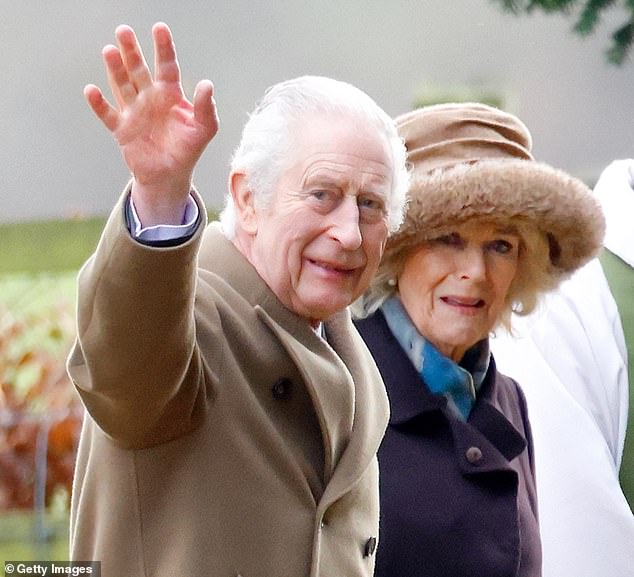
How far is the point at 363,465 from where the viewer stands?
6.67 ft

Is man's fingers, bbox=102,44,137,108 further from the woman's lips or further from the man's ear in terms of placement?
Answer: the woman's lips

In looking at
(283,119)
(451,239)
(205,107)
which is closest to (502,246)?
(451,239)

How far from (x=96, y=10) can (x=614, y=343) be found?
11.7 feet

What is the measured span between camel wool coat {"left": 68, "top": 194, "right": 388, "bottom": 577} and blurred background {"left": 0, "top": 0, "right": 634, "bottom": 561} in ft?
5.73

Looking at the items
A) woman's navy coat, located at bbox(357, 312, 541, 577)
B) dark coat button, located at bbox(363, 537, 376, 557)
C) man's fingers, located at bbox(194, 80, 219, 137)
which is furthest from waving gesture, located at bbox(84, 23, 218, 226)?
woman's navy coat, located at bbox(357, 312, 541, 577)

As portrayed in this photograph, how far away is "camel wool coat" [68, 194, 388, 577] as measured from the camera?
5.41ft

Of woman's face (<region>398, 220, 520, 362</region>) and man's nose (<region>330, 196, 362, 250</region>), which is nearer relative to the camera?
man's nose (<region>330, 196, 362, 250</region>)

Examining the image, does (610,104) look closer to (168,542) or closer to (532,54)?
(532,54)

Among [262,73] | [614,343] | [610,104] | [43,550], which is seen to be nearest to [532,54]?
[610,104]

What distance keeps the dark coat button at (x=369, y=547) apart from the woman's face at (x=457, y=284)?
2.47ft

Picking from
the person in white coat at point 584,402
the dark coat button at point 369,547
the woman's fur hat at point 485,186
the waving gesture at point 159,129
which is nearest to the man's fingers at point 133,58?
the waving gesture at point 159,129

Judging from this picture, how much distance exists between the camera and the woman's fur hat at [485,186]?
9.14ft

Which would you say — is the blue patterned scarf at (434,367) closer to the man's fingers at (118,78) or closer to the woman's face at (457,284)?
the woman's face at (457,284)

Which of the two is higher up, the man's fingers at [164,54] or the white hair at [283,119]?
the man's fingers at [164,54]
